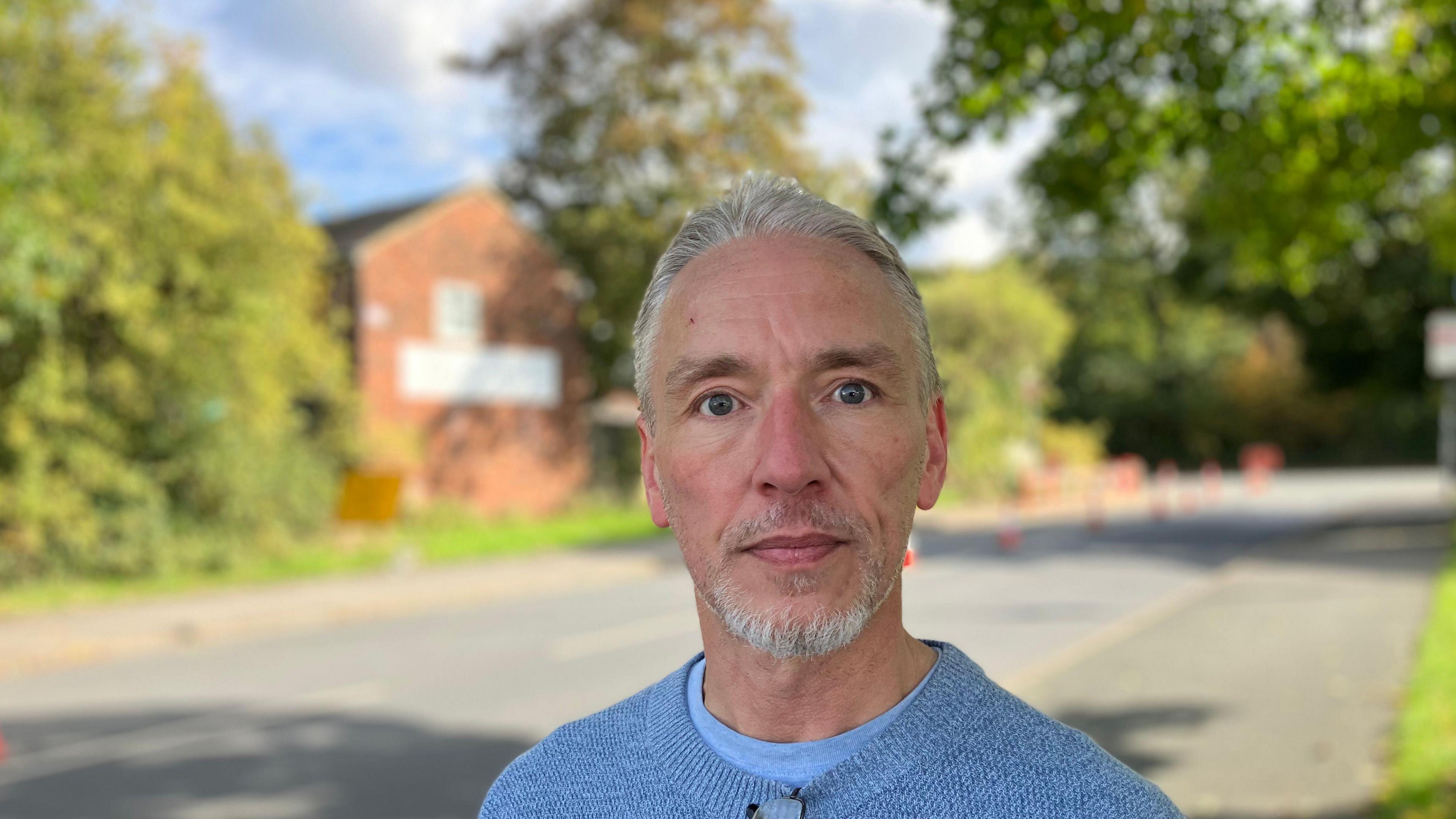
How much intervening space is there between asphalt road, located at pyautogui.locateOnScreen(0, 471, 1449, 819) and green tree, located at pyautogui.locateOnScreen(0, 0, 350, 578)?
4.67 metres

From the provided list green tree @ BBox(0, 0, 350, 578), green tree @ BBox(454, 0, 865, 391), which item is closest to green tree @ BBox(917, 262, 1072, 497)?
green tree @ BBox(454, 0, 865, 391)

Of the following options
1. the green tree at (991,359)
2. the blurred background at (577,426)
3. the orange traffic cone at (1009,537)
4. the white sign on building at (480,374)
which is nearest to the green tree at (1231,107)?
the blurred background at (577,426)

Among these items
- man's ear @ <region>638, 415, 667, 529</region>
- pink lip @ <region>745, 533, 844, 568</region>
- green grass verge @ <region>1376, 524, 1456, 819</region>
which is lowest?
green grass verge @ <region>1376, 524, 1456, 819</region>

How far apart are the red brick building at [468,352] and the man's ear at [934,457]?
21747 mm

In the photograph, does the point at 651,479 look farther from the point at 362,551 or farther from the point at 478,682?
the point at 362,551

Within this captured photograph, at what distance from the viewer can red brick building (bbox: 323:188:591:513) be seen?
24.7 meters

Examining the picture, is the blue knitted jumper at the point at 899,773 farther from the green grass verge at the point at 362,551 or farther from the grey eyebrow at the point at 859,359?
the green grass verge at the point at 362,551

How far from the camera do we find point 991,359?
128ft

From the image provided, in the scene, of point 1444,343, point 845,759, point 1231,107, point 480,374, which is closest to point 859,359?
point 845,759

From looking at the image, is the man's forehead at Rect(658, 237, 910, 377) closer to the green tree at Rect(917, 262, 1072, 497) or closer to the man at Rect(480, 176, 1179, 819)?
the man at Rect(480, 176, 1179, 819)

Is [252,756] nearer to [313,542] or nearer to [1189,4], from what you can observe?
[1189,4]

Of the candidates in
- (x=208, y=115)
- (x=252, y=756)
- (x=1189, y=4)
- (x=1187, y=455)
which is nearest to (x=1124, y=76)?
(x=1189, y=4)

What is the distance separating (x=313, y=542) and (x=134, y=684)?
933 cm

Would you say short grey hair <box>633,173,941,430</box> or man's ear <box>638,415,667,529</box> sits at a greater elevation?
short grey hair <box>633,173,941,430</box>
